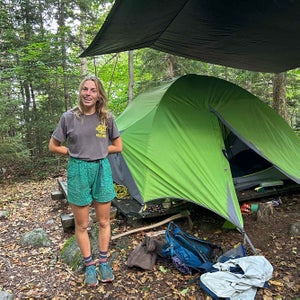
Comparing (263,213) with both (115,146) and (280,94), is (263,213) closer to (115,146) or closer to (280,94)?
(115,146)

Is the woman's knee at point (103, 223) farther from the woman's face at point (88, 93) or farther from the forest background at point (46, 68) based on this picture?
the forest background at point (46, 68)

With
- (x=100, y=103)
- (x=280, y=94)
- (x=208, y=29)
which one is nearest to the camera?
(x=100, y=103)

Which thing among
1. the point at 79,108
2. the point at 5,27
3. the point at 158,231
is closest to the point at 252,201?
the point at 158,231

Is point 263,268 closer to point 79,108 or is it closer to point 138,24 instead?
point 79,108

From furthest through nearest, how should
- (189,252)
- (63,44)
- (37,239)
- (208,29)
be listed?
(63,44), (37,239), (208,29), (189,252)

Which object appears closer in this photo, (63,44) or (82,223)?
(82,223)

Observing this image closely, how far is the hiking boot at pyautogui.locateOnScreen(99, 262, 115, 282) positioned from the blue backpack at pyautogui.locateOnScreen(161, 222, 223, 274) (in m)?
0.57

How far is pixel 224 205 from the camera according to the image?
321cm

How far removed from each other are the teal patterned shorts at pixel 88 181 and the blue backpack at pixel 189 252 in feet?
2.81

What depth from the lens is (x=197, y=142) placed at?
3.70 metres

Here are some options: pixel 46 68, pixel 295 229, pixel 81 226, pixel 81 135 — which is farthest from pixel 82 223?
pixel 46 68

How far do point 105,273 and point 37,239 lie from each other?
140 cm

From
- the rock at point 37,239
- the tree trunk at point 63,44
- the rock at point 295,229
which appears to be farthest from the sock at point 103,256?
the tree trunk at point 63,44

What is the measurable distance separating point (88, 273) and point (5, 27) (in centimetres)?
858
